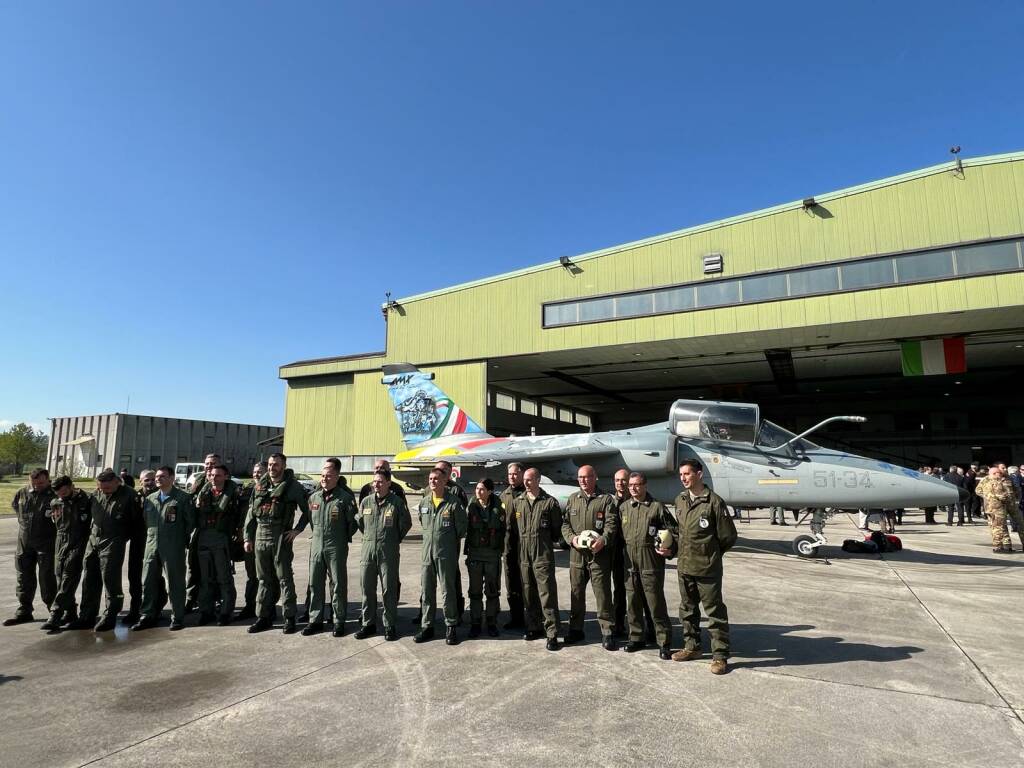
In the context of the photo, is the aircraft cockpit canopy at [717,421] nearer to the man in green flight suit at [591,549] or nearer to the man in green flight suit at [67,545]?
the man in green flight suit at [591,549]

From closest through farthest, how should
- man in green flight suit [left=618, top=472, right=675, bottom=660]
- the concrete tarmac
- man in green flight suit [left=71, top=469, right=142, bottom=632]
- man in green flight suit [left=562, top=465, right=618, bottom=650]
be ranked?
the concrete tarmac < man in green flight suit [left=618, top=472, right=675, bottom=660] < man in green flight suit [left=562, top=465, right=618, bottom=650] < man in green flight suit [left=71, top=469, right=142, bottom=632]

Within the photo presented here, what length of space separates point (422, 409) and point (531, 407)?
2004 cm

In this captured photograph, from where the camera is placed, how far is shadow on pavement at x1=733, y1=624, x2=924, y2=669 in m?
4.55

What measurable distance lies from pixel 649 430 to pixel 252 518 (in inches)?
292

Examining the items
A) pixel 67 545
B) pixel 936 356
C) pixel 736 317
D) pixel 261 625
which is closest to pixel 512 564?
pixel 261 625

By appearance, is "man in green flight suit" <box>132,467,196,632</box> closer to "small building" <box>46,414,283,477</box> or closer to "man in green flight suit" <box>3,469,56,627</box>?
"man in green flight suit" <box>3,469,56,627</box>

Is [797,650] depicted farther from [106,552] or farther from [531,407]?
[531,407]

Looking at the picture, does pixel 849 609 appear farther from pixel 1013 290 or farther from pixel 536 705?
pixel 1013 290

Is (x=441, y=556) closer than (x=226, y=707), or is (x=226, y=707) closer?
(x=226, y=707)

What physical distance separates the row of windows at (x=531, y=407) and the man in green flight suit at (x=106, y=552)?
2353 centimetres

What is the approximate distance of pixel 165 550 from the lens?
5711mm

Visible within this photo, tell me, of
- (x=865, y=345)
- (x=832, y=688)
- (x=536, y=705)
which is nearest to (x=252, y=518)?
(x=536, y=705)

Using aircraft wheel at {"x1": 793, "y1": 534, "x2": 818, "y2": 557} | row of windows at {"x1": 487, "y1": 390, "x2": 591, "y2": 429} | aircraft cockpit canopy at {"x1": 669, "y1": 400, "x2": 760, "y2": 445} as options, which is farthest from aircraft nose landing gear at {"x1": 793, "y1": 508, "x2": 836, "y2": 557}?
row of windows at {"x1": 487, "y1": 390, "x2": 591, "y2": 429}

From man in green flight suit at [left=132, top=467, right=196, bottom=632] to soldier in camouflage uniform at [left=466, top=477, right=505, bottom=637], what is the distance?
9.98 feet
